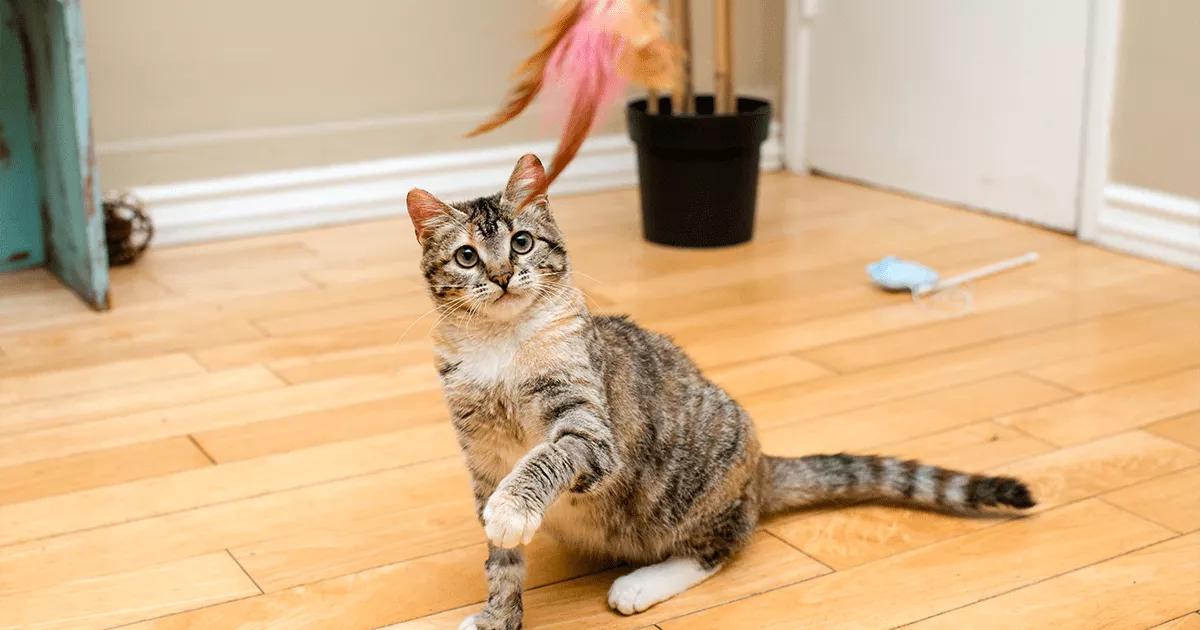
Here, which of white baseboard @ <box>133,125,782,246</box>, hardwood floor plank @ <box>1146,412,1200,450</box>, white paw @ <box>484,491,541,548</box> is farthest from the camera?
white baseboard @ <box>133,125,782,246</box>

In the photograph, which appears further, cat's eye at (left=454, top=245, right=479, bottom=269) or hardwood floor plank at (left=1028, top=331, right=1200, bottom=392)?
hardwood floor plank at (left=1028, top=331, right=1200, bottom=392)

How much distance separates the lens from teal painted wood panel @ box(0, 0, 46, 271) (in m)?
2.73

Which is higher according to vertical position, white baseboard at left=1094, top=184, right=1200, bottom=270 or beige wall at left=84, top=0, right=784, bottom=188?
beige wall at left=84, top=0, right=784, bottom=188

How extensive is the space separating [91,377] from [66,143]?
1.71ft

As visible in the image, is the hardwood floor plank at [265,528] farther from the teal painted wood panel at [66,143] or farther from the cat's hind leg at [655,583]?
the teal painted wood panel at [66,143]

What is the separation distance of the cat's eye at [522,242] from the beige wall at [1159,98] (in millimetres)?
1750

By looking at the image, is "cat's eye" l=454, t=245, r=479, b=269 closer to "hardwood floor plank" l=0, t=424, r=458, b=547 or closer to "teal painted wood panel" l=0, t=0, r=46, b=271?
"hardwood floor plank" l=0, t=424, r=458, b=547

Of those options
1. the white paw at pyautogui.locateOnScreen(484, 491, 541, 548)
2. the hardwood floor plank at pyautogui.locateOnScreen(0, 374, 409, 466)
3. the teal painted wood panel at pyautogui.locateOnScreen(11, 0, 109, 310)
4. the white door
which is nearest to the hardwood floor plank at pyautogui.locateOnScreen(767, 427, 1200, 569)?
the white paw at pyautogui.locateOnScreen(484, 491, 541, 548)

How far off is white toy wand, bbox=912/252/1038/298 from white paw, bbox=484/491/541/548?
1.55 m

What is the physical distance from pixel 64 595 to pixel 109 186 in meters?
1.69

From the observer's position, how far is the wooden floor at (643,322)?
152cm

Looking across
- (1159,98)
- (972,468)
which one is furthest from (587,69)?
(1159,98)

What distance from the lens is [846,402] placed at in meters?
2.09

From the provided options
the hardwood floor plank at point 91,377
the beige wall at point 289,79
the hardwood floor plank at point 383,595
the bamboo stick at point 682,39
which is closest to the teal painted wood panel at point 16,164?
the beige wall at point 289,79
